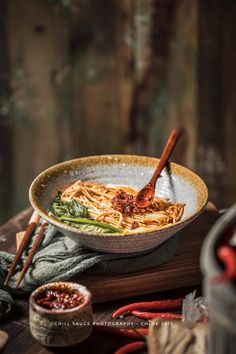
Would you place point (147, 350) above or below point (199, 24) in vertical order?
below

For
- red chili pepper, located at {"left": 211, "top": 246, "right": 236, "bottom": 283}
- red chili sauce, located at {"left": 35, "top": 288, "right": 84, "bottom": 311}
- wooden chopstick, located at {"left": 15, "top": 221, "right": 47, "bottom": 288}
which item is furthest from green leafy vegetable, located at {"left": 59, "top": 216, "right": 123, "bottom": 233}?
red chili pepper, located at {"left": 211, "top": 246, "right": 236, "bottom": 283}

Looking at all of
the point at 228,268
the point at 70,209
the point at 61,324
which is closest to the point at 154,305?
the point at 61,324

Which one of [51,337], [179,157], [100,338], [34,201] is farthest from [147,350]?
[179,157]

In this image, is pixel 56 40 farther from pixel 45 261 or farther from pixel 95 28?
pixel 45 261

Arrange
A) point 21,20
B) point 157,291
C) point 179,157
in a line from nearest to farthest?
point 157,291, point 21,20, point 179,157

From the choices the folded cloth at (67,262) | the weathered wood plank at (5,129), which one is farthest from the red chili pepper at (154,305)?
the weathered wood plank at (5,129)

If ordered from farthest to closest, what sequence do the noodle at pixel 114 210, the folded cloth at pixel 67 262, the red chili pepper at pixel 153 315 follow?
the noodle at pixel 114 210
the folded cloth at pixel 67 262
the red chili pepper at pixel 153 315

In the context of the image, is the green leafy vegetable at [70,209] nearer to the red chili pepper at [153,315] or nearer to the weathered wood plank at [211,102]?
the red chili pepper at [153,315]
